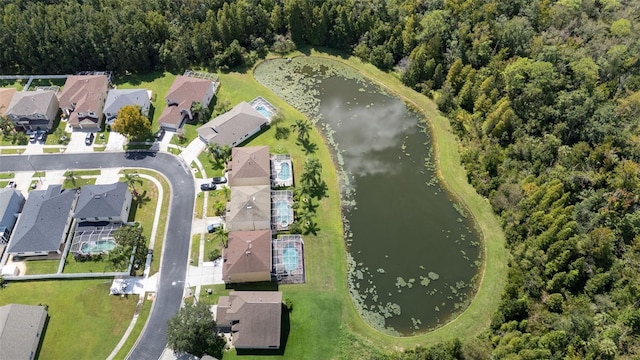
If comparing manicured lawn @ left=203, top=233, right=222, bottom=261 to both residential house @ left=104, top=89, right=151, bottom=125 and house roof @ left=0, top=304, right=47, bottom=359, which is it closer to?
house roof @ left=0, top=304, right=47, bottom=359

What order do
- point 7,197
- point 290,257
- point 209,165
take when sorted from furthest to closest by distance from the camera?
point 209,165 → point 7,197 → point 290,257

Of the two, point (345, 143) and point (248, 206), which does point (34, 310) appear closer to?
point (248, 206)

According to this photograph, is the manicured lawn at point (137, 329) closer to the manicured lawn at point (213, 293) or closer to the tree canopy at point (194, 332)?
the tree canopy at point (194, 332)

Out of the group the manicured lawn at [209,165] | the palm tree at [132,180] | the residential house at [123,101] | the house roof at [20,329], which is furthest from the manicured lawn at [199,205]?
the house roof at [20,329]

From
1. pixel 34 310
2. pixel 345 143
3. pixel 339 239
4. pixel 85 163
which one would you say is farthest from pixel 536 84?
pixel 34 310

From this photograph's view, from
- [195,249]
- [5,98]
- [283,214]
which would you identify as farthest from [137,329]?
[5,98]

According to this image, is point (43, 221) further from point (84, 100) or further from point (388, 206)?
point (388, 206)
